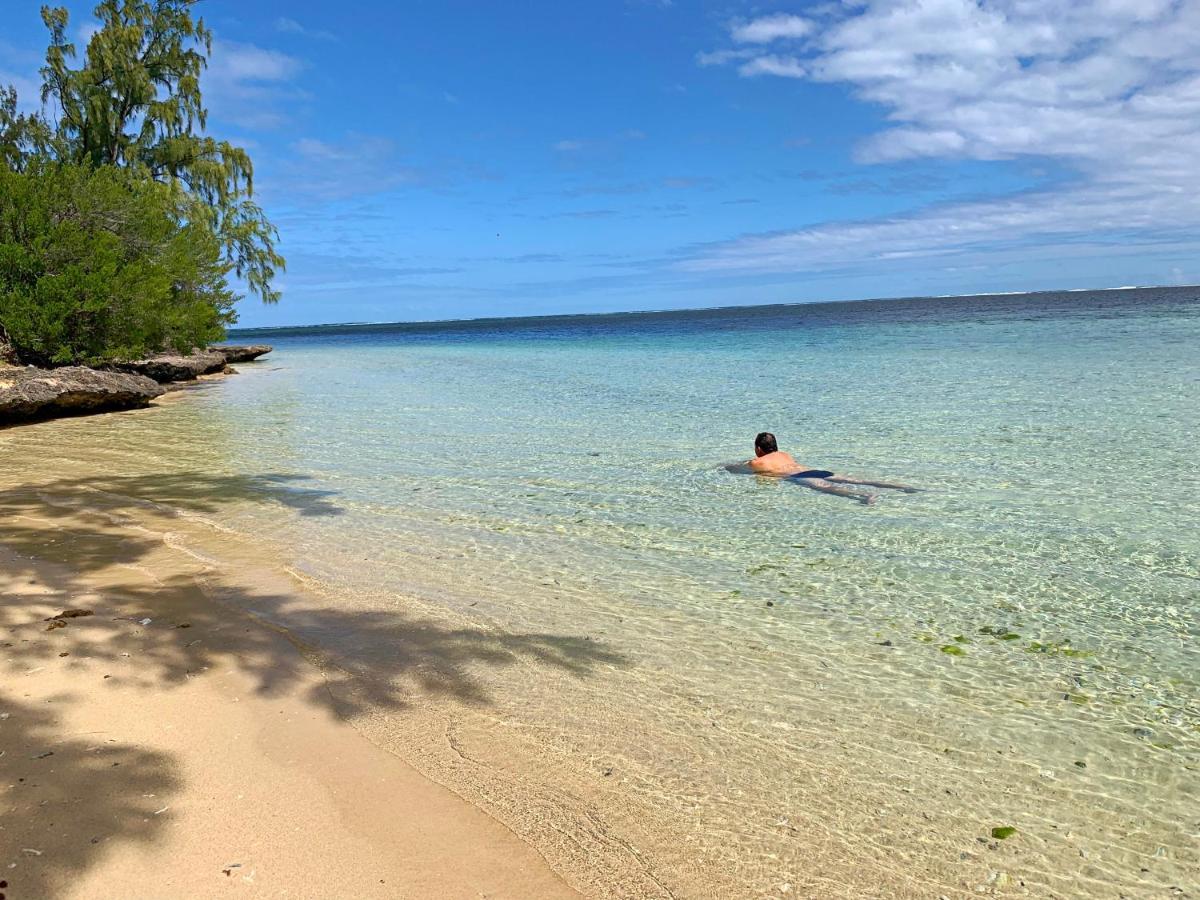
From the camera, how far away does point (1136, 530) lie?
22.4 feet

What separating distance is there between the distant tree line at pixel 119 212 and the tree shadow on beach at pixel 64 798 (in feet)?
57.5

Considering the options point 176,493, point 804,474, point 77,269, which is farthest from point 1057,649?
point 77,269

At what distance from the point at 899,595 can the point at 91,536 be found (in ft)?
21.7

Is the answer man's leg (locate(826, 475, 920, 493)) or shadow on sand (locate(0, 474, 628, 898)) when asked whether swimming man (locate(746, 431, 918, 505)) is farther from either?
shadow on sand (locate(0, 474, 628, 898))

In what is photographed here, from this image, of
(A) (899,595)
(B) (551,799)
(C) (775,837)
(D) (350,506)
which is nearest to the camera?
(C) (775,837)

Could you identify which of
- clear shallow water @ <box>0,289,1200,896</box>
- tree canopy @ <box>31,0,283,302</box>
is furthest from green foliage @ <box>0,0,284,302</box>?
clear shallow water @ <box>0,289,1200,896</box>

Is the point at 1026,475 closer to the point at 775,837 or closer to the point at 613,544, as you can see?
the point at 613,544

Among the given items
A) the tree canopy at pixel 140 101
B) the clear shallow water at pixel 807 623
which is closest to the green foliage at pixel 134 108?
the tree canopy at pixel 140 101

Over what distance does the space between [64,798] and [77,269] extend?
18.3 m

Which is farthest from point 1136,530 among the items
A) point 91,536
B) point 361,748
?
point 91,536

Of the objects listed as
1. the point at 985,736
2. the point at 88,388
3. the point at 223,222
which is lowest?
the point at 985,736

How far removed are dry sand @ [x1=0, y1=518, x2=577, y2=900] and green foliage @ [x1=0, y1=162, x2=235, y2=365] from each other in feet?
52.0

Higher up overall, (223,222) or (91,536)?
(223,222)

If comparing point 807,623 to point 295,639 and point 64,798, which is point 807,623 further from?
point 64,798
